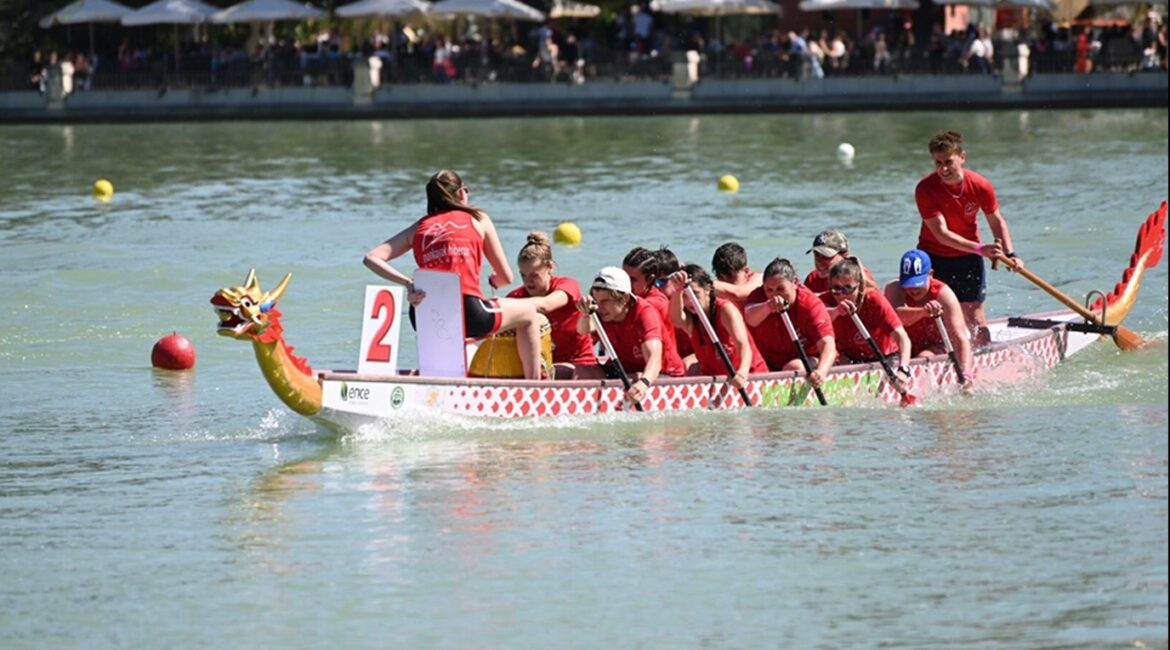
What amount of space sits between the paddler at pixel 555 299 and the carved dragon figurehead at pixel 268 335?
57.3 inches

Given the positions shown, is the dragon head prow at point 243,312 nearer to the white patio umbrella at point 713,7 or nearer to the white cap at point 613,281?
the white cap at point 613,281

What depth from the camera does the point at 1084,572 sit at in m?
9.85

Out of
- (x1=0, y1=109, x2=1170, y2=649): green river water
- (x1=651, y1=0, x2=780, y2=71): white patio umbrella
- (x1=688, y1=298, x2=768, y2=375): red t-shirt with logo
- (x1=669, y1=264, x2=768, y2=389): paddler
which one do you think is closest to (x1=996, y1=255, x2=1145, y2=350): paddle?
(x1=0, y1=109, x2=1170, y2=649): green river water

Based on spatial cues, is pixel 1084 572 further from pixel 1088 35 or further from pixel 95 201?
pixel 1088 35

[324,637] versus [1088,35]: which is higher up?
[1088,35]

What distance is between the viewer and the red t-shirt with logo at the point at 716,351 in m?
13.2

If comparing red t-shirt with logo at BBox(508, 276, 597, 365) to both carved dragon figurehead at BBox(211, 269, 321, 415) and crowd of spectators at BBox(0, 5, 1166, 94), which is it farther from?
crowd of spectators at BBox(0, 5, 1166, 94)

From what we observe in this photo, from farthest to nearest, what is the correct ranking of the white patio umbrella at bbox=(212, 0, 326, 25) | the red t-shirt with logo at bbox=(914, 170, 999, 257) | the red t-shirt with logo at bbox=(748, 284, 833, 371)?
the white patio umbrella at bbox=(212, 0, 326, 25) → the red t-shirt with logo at bbox=(914, 170, 999, 257) → the red t-shirt with logo at bbox=(748, 284, 833, 371)

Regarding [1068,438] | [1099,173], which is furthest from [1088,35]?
[1068,438]

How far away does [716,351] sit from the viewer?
1317 cm

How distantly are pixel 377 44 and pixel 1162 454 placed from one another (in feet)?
119

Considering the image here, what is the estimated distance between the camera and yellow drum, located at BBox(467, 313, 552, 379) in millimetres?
12828

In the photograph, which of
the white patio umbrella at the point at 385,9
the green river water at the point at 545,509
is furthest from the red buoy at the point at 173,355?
the white patio umbrella at the point at 385,9

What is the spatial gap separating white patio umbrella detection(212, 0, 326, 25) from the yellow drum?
3408 centimetres
